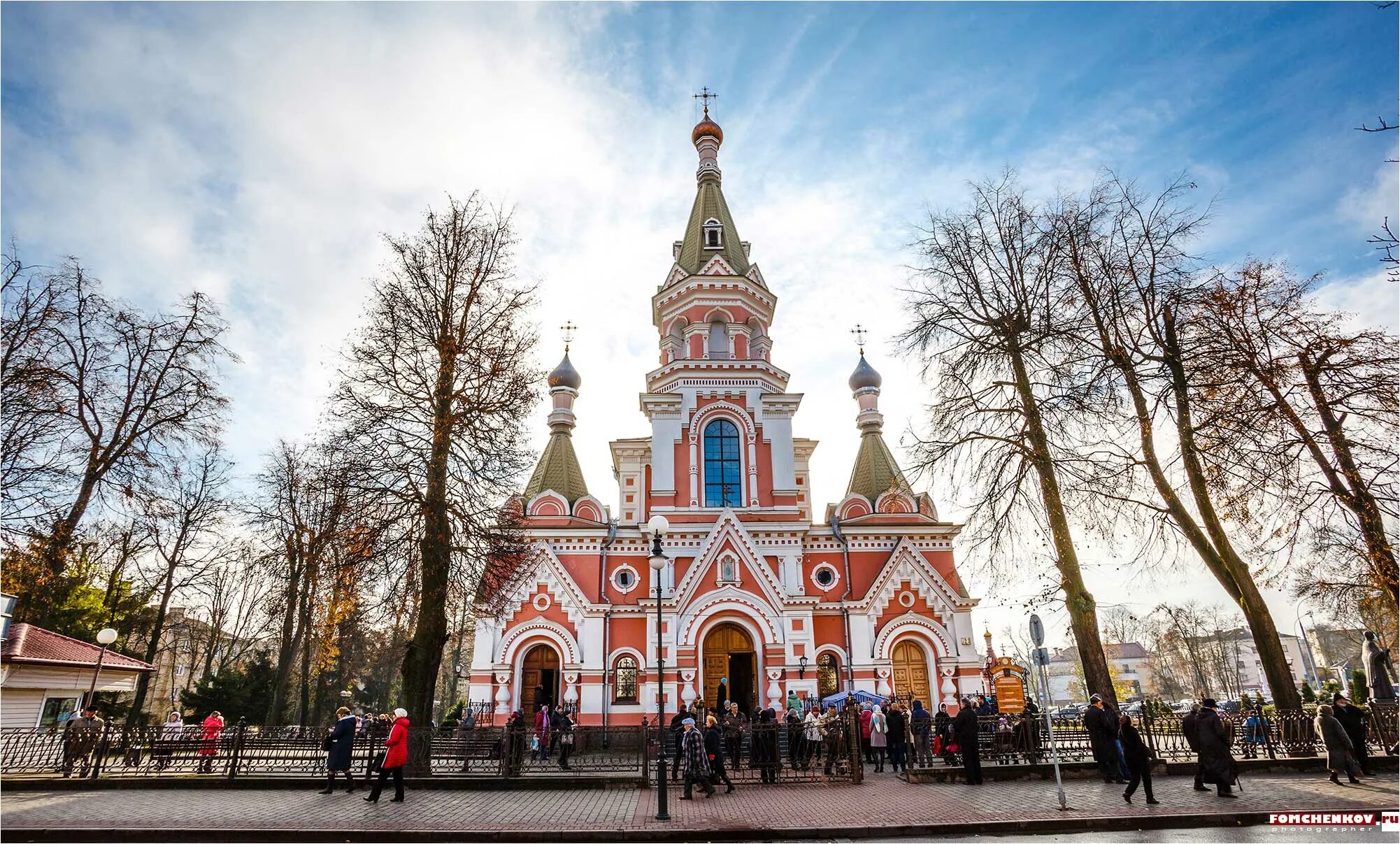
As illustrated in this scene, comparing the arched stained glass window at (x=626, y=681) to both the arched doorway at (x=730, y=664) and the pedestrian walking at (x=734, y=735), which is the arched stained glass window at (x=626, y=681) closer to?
the arched doorway at (x=730, y=664)

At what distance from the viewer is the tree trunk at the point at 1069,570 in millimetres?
15438

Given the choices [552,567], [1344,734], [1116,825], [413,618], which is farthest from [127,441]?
[1344,734]

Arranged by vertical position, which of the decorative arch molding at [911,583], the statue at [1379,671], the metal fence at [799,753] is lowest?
the metal fence at [799,753]

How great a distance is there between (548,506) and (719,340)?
967cm

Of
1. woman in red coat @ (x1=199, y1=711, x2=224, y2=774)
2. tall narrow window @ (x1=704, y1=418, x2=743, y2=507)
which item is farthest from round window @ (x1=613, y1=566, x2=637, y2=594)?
woman in red coat @ (x1=199, y1=711, x2=224, y2=774)

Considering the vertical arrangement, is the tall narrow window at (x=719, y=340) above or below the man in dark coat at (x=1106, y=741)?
above

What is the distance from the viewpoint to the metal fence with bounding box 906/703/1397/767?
14109 mm

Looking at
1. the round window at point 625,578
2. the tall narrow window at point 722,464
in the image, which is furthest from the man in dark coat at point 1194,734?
the round window at point 625,578

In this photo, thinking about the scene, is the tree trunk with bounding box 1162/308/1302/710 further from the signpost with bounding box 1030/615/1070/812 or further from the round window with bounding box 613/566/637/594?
the round window with bounding box 613/566/637/594

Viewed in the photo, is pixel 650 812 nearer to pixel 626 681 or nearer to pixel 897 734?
pixel 897 734

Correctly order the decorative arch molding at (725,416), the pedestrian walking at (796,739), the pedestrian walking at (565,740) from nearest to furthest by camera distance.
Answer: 1. the pedestrian walking at (796,739)
2. the pedestrian walking at (565,740)
3. the decorative arch molding at (725,416)

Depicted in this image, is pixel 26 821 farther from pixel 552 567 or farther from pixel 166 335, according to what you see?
pixel 552 567

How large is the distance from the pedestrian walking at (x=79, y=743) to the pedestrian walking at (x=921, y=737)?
15.8 metres

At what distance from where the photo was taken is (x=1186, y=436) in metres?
15.5
